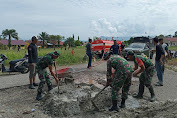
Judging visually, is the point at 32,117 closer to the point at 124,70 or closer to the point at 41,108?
the point at 41,108

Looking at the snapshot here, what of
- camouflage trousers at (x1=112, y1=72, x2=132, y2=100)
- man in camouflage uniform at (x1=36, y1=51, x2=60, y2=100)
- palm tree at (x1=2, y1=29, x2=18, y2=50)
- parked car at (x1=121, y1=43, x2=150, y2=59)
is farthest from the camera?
palm tree at (x1=2, y1=29, x2=18, y2=50)

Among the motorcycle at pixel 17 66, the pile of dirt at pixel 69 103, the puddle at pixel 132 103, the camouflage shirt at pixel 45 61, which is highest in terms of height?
the camouflage shirt at pixel 45 61

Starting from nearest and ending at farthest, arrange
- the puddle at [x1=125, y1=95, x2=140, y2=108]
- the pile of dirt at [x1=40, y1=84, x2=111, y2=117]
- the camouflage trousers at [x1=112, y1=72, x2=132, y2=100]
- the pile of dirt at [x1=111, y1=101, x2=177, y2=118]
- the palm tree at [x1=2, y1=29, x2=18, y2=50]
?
1. the pile of dirt at [x1=111, y1=101, x2=177, y2=118]
2. the camouflage trousers at [x1=112, y1=72, x2=132, y2=100]
3. the pile of dirt at [x1=40, y1=84, x2=111, y2=117]
4. the puddle at [x1=125, y1=95, x2=140, y2=108]
5. the palm tree at [x1=2, y1=29, x2=18, y2=50]

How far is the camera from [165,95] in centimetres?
530

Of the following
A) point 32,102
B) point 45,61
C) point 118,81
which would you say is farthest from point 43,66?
point 118,81

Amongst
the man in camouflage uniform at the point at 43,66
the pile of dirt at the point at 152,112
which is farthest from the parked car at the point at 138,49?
the man in camouflage uniform at the point at 43,66

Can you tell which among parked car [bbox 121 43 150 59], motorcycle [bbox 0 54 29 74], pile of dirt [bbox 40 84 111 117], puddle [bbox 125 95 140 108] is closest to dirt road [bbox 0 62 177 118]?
puddle [bbox 125 95 140 108]

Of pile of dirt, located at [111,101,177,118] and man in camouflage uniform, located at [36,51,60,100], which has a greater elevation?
man in camouflage uniform, located at [36,51,60,100]

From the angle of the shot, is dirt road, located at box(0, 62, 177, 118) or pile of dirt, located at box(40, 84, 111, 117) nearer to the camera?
dirt road, located at box(0, 62, 177, 118)

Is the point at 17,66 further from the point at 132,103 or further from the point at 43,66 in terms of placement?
the point at 132,103

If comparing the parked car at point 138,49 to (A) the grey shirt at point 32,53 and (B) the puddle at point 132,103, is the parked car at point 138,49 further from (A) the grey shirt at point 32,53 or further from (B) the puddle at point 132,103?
(A) the grey shirt at point 32,53

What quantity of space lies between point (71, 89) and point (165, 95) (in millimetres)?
3203

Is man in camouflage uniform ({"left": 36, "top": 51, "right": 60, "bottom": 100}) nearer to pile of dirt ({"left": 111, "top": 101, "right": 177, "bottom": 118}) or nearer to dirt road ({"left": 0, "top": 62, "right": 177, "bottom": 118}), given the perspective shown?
dirt road ({"left": 0, "top": 62, "right": 177, "bottom": 118})

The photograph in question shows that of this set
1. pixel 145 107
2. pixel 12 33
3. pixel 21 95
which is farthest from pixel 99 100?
pixel 12 33
